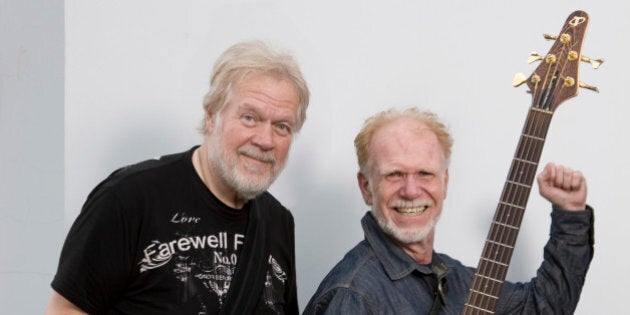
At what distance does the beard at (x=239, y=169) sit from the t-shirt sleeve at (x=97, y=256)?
0.77 ft

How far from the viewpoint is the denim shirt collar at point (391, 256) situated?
2172mm

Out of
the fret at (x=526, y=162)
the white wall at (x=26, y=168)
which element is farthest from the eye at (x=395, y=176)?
the white wall at (x=26, y=168)

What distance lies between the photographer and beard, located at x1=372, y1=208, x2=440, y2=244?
7.22 ft

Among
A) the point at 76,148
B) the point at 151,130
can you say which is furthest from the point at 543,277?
the point at 76,148

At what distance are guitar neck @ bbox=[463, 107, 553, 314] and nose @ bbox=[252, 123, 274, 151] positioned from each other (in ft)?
1.73

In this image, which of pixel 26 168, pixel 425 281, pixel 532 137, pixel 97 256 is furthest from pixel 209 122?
pixel 26 168

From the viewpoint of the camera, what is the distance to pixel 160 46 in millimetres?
2879

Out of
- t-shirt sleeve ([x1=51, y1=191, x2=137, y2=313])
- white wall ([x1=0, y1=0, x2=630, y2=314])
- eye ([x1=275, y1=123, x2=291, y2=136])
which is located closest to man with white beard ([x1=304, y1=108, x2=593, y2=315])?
eye ([x1=275, y1=123, x2=291, y2=136])

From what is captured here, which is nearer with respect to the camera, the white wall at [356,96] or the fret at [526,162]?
the fret at [526,162]

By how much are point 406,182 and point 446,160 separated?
0.52 ft

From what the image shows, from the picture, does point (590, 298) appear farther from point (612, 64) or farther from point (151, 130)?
point (151, 130)

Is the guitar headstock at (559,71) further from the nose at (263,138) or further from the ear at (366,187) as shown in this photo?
the nose at (263,138)

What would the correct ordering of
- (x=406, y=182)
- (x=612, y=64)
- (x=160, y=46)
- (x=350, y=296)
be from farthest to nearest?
1. (x=160, y=46)
2. (x=612, y=64)
3. (x=406, y=182)
4. (x=350, y=296)

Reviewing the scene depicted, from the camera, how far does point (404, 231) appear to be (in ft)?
7.22
